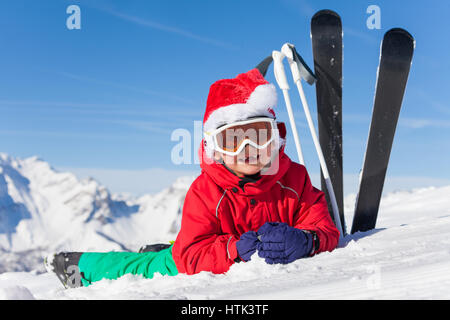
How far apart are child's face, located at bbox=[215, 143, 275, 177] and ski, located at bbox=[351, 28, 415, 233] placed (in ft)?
6.41

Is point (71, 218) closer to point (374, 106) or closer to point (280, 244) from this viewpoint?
point (374, 106)

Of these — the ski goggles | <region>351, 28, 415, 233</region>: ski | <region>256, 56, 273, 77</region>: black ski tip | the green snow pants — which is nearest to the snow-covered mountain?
<region>351, 28, 415, 233</region>: ski

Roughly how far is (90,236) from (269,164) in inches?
6863

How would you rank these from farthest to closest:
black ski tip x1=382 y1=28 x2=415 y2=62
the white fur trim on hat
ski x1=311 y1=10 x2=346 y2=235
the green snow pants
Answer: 1. ski x1=311 y1=10 x2=346 y2=235
2. black ski tip x1=382 y1=28 x2=415 y2=62
3. the green snow pants
4. the white fur trim on hat

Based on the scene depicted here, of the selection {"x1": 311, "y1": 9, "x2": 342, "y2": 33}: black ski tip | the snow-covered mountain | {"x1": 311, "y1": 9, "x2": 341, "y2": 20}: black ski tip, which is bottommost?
the snow-covered mountain

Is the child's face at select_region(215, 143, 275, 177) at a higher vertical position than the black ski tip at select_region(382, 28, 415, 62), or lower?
lower

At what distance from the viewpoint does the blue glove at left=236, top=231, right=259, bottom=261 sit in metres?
1.96

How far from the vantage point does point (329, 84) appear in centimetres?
388

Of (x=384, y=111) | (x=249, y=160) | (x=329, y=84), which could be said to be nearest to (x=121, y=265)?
(x=249, y=160)

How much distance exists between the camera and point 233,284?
5.50 feet

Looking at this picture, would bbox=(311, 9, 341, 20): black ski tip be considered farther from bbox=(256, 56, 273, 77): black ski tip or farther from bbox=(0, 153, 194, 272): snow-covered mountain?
bbox=(0, 153, 194, 272): snow-covered mountain

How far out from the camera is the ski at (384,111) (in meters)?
3.73

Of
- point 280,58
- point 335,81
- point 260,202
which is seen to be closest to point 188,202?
point 260,202
